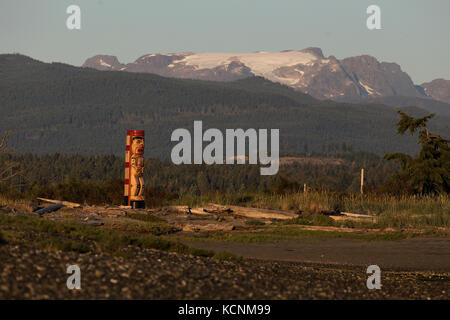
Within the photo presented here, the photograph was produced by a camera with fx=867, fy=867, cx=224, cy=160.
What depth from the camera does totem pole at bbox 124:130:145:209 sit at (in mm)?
34312

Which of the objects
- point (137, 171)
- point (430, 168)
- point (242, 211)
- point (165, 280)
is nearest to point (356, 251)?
point (242, 211)

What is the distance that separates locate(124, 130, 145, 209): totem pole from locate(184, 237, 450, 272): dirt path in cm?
899

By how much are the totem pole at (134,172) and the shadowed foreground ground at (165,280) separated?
16.6 metres

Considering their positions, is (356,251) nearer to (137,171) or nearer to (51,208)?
(51,208)

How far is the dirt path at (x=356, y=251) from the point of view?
23039mm

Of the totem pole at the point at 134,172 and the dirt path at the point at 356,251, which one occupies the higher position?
the totem pole at the point at 134,172

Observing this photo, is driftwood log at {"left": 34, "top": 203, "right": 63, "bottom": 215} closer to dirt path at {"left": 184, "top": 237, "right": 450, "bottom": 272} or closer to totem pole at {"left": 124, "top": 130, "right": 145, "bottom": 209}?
totem pole at {"left": 124, "top": 130, "right": 145, "bottom": 209}

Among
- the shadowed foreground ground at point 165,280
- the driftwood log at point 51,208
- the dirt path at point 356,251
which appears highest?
the shadowed foreground ground at point 165,280

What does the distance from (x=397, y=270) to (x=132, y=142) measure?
1578cm

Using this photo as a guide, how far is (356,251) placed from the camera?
24859 millimetres

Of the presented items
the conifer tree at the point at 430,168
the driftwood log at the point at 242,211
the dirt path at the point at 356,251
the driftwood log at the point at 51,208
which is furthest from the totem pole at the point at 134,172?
the conifer tree at the point at 430,168

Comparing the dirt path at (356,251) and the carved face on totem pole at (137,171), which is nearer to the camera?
the dirt path at (356,251)

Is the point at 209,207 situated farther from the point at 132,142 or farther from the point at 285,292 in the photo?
the point at 285,292

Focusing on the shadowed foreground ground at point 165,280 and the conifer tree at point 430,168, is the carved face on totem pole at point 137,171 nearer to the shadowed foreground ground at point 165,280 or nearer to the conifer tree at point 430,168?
the conifer tree at point 430,168
